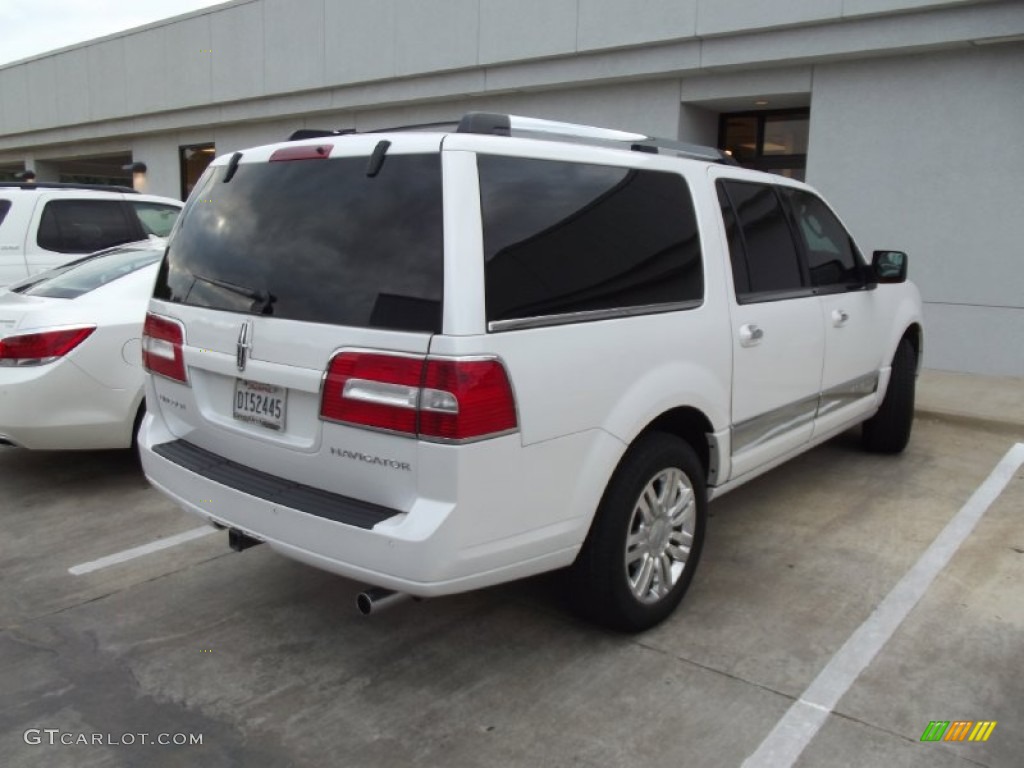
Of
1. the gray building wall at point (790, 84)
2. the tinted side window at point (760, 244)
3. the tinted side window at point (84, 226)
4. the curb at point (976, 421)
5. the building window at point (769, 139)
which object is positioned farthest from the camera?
the building window at point (769, 139)

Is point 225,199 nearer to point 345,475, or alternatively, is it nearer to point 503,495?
point 345,475

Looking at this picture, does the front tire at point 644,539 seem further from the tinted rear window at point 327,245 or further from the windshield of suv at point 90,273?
the windshield of suv at point 90,273

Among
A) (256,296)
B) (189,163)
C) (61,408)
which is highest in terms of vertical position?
(189,163)

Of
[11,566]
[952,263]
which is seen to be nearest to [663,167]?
[11,566]

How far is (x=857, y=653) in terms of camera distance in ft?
11.2

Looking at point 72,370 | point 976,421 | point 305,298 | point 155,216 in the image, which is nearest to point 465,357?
point 305,298

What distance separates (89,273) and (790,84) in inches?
296

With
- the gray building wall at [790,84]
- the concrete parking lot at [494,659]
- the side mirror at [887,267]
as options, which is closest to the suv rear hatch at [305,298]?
the concrete parking lot at [494,659]

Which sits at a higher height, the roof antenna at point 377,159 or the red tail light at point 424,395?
the roof antenna at point 377,159

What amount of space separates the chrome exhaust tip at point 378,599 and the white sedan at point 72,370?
2825 millimetres

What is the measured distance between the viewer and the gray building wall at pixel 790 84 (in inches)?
340

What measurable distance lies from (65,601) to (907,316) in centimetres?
528

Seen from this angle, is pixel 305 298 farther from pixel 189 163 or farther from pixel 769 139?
pixel 189 163

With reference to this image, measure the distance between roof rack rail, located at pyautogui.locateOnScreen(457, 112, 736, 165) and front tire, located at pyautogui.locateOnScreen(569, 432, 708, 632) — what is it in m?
1.26
